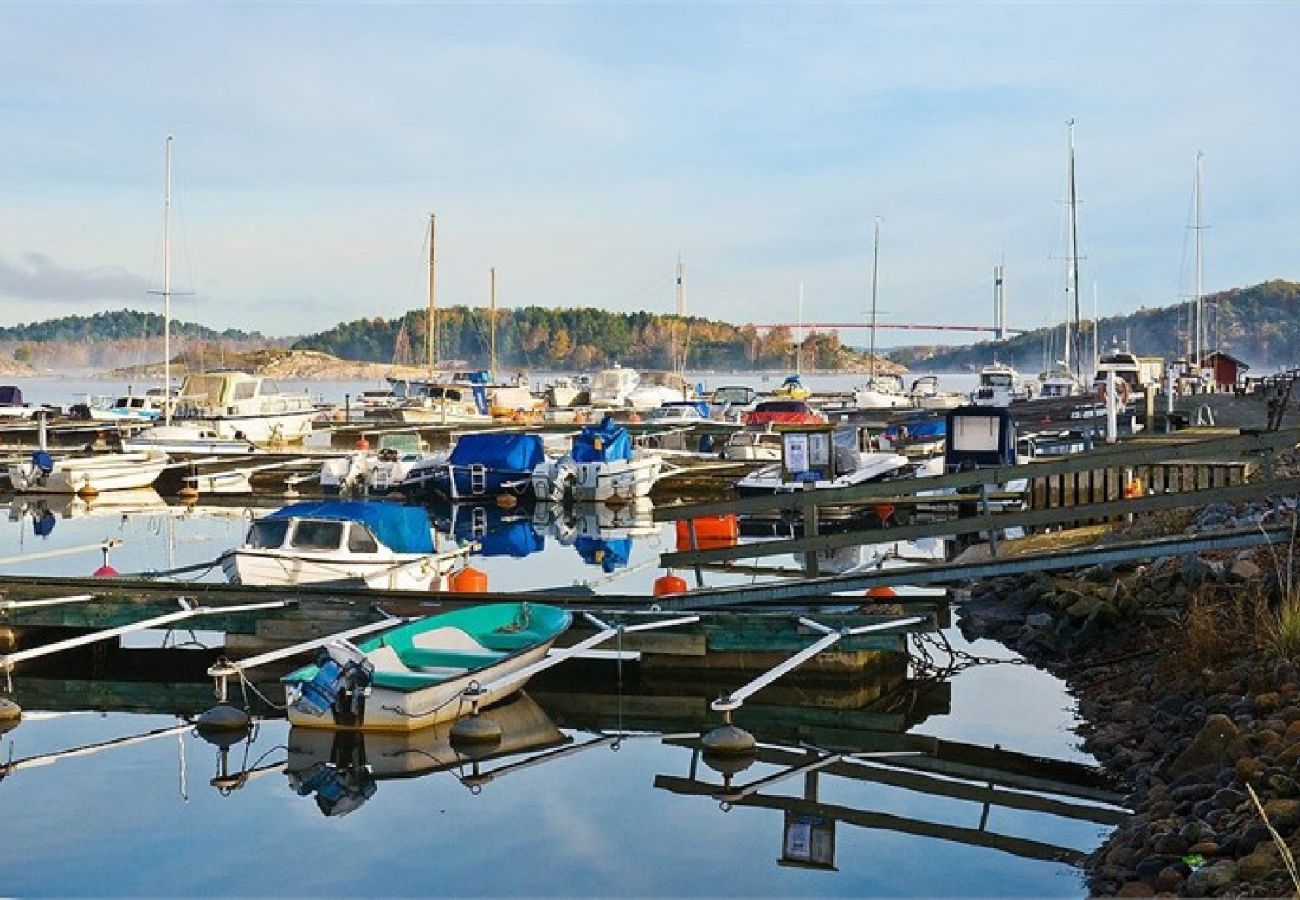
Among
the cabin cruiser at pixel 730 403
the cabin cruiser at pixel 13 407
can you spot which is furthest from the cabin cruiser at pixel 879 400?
the cabin cruiser at pixel 13 407

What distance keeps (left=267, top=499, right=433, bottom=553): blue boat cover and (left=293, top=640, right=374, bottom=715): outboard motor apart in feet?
24.6

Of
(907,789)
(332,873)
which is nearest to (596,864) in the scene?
(332,873)

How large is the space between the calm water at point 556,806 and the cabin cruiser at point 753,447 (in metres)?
30.9

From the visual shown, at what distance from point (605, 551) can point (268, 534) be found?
12.7 m

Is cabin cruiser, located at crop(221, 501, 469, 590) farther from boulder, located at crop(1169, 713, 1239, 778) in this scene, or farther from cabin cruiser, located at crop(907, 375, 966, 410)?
cabin cruiser, located at crop(907, 375, 966, 410)

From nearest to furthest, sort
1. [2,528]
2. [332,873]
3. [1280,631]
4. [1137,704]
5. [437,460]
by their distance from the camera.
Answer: [332,873] < [1280,631] < [1137,704] < [2,528] < [437,460]

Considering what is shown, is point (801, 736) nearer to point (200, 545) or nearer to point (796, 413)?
point (200, 545)

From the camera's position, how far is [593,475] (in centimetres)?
4353

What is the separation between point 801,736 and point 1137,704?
3360 mm

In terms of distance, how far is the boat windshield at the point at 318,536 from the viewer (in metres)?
22.6

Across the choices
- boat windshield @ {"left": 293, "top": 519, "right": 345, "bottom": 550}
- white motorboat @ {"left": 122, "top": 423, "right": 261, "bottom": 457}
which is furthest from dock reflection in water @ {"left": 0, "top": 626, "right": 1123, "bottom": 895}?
white motorboat @ {"left": 122, "top": 423, "right": 261, "bottom": 457}

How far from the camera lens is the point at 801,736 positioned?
1630cm

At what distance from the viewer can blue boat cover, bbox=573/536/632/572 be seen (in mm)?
32469

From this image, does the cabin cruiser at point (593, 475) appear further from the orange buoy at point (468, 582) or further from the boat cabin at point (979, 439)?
the orange buoy at point (468, 582)
